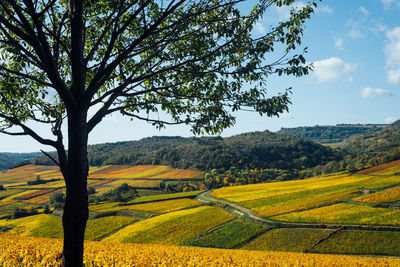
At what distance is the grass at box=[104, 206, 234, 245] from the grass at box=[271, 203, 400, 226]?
11890 mm

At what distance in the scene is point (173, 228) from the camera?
47.0 m

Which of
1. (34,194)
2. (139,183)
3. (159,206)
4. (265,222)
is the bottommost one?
(159,206)

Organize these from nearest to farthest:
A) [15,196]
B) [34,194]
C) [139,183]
Answer: [15,196] → [34,194] → [139,183]

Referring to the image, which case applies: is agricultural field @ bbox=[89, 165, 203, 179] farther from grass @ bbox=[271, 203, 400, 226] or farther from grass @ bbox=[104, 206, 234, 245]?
grass @ bbox=[271, 203, 400, 226]

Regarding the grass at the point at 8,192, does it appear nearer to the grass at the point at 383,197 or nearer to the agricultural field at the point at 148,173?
the agricultural field at the point at 148,173

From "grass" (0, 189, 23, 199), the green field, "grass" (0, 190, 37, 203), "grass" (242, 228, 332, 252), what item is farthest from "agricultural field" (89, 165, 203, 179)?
"grass" (242, 228, 332, 252)

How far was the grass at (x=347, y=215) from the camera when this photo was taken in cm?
3989

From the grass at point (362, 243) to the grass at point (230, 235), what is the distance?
1018 centimetres

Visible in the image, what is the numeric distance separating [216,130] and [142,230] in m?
41.5

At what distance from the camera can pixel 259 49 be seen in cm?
878

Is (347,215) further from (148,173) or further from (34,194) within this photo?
(148,173)

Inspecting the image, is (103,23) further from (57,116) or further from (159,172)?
(159,172)

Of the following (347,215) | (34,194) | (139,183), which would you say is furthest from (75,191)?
(139,183)

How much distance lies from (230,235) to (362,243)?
17.5m
